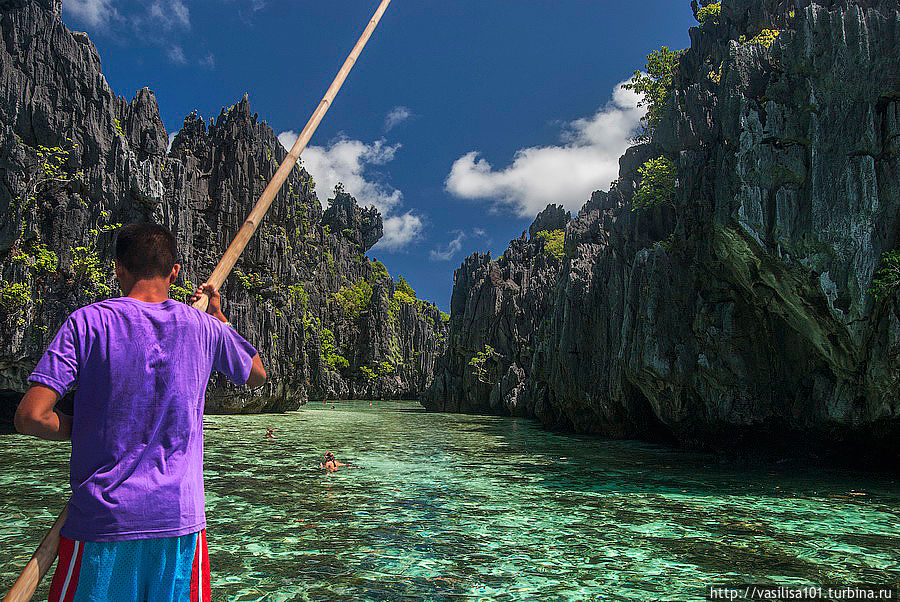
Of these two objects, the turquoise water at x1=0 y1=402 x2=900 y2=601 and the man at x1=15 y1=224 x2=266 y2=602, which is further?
the turquoise water at x1=0 y1=402 x2=900 y2=601

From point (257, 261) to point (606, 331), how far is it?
27.8 m

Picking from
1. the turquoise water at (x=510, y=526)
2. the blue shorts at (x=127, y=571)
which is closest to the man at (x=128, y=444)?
the blue shorts at (x=127, y=571)

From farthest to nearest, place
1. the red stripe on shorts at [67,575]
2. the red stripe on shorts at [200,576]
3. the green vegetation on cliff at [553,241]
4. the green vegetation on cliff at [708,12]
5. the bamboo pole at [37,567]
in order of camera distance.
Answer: the green vegetation on cliff at [553,241]
the green vegetation on cliff at [708,12]
the red stripe on shorts at [200,576]
the red stripe on shorts at [67,575]
the bamboo pole at [37,567]

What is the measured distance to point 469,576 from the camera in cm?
711

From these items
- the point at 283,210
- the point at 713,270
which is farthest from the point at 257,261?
the point at 713,270

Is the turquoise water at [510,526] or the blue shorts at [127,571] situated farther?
the turquoise water at [510,526]

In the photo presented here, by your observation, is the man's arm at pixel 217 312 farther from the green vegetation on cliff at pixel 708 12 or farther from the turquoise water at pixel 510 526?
the green vegetation on cliff at pixel 708 12

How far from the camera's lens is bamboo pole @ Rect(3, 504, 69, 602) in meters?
2.37

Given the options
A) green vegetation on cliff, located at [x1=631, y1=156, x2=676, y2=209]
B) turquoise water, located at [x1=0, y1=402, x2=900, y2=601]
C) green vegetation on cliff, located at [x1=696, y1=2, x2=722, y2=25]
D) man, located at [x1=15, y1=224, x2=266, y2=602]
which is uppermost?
green vegetation on cliff, located at [x1=696, y1=2, x2=722, y2=25]

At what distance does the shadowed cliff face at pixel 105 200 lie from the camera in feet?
79.5

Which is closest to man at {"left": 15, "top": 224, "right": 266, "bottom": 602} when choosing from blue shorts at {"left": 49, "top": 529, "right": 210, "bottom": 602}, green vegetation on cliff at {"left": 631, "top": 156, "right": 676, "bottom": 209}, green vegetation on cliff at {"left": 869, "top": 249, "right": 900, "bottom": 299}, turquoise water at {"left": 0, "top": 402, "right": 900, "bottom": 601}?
blue shorts at {"left": 49, "top": 529, "right": 210, "bottom": 602}

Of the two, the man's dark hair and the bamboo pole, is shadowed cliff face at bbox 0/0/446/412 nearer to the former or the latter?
the man's dark hair

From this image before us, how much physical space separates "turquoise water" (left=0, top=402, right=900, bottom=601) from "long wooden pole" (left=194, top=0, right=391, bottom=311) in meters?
4.63

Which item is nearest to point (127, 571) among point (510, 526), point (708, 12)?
point (510, 526)
